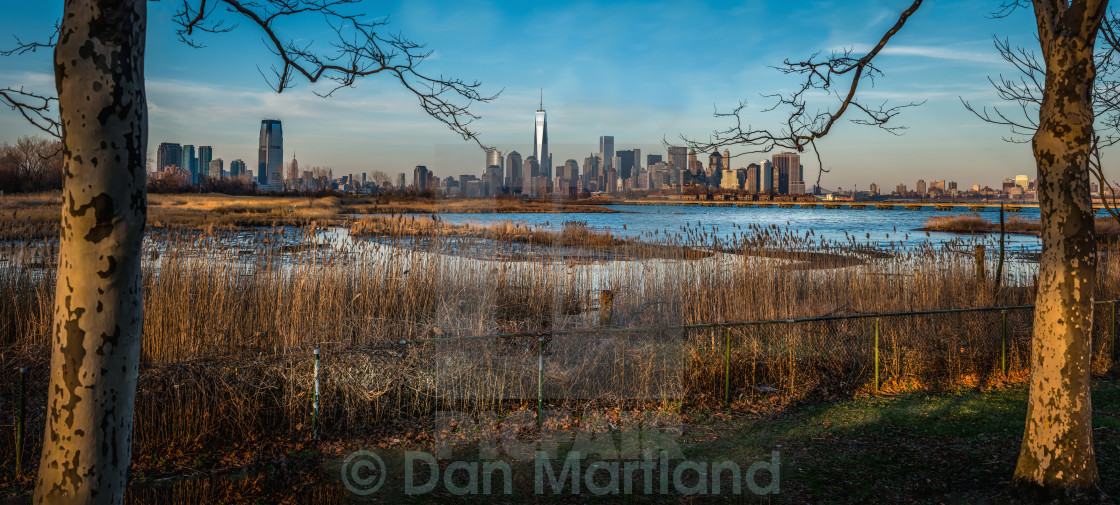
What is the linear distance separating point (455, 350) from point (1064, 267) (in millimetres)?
6056

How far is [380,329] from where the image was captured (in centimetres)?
948

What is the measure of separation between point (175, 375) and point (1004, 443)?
26.4 feet

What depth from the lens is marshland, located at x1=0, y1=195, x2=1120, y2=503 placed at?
6.29m

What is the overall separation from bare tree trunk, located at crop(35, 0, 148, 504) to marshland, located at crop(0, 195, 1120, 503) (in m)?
2.15

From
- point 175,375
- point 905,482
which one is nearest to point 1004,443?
point 905,482

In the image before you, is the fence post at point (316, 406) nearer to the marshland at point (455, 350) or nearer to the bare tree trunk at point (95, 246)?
the marshland at point (455, 350)

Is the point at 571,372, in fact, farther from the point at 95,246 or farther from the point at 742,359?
the point at 95,246

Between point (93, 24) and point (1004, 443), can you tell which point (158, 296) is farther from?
point (1004, 443)

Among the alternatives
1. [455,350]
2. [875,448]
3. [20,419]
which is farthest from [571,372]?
[20,419]

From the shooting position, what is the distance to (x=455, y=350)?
321 inches

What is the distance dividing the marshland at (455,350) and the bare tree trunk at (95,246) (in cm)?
215

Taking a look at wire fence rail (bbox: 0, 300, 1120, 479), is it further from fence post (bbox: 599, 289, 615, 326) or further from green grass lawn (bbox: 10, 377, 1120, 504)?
green grass lawn (bbox: 10, 377, 1120, 504)

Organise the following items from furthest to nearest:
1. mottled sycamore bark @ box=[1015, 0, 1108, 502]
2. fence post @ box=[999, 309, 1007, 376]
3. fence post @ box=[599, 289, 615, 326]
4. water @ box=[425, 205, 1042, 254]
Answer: water @ box=[425, 205, 1042, 254]
fence post @ box=[599, 289, 615, 326]
fence post @ box=[999, 309, 1007, 376]
mottled sycamore bark @ box=[1015, 0, 1108, 502]

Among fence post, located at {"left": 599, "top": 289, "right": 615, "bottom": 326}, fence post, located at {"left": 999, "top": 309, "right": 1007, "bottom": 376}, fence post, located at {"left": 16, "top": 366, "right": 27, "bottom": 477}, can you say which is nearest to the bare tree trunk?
fence post, located at {"left": 16, "top": 366, "right": 27, "bottom": 477}
